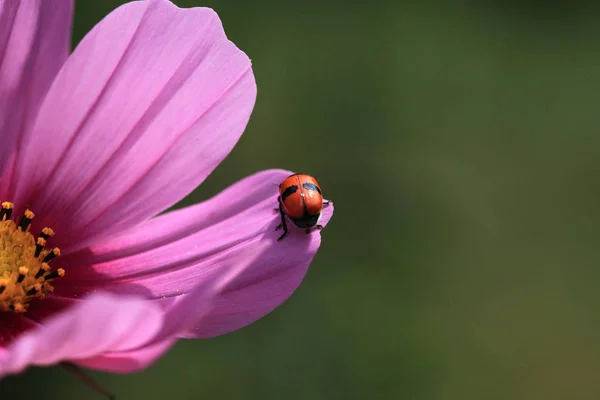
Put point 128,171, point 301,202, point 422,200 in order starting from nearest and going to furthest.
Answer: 1. point 301,202
2. point 128,171
3. point 422,200

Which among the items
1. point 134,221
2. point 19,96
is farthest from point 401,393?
point 19,96

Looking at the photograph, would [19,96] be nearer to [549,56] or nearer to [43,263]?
[43,263]

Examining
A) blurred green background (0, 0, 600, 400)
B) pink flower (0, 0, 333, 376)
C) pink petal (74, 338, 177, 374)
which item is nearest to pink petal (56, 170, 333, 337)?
pink flower (0, 0, 333, 376)

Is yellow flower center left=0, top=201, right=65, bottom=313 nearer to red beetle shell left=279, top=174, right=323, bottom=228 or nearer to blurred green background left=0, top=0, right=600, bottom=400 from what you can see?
red beetle shell left=279, top=174, right=323, bottom=228

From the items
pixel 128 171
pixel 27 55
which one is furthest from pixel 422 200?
pixel 27 55

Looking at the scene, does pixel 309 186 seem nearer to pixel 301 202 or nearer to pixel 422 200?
pixel 301 202
